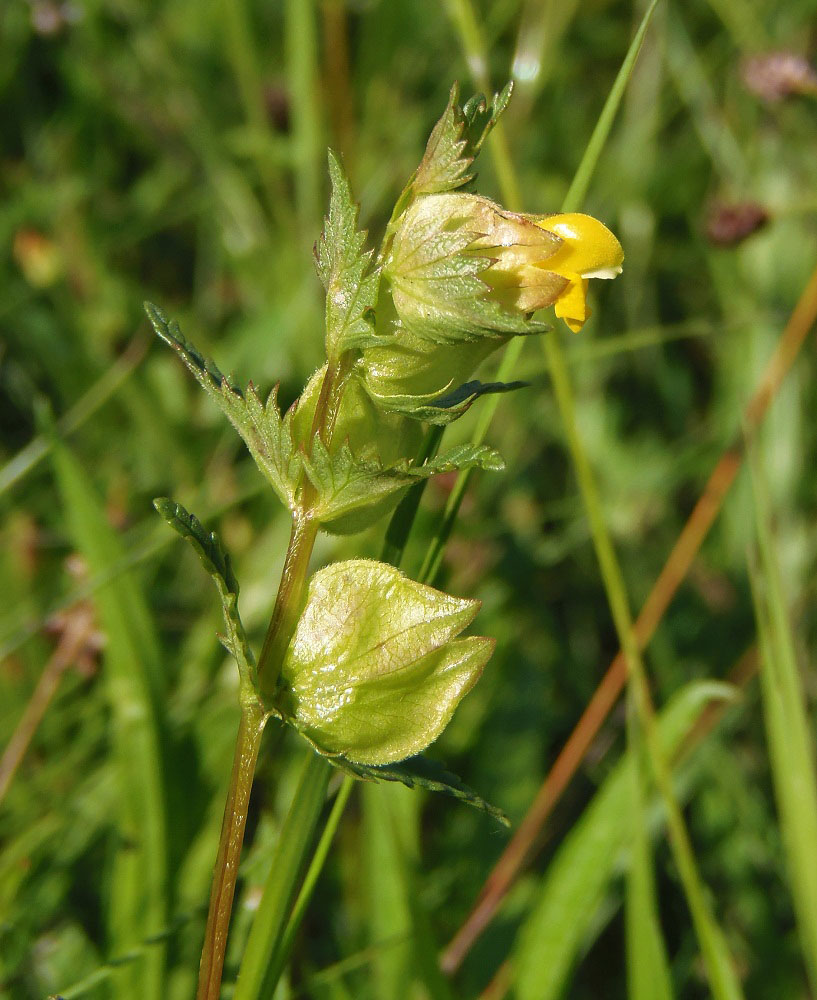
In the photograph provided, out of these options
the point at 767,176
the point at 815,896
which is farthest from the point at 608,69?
the point at 815,896

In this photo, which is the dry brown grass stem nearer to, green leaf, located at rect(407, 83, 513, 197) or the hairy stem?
the hairy stem

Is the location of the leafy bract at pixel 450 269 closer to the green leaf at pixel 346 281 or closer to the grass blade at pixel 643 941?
the green leaf at pixel 346 281

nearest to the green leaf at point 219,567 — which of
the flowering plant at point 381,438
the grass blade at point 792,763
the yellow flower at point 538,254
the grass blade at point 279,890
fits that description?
the flowering plant at point 381,438

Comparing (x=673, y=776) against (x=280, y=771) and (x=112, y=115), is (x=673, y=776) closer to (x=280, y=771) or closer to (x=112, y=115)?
(x=280, y=771)

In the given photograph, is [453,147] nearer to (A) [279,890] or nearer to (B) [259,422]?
(B) [259,422]

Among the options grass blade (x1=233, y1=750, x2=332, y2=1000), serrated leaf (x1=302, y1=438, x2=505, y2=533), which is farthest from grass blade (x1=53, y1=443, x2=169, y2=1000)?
serrated leaf (x1=302, y1=438, x2=505, y2=533)

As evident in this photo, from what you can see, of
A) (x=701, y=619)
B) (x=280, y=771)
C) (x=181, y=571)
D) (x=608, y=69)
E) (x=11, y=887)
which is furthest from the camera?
(x=608, y=69)
